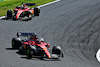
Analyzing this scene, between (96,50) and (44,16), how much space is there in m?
8.08

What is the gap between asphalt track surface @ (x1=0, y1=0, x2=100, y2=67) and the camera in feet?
49.8

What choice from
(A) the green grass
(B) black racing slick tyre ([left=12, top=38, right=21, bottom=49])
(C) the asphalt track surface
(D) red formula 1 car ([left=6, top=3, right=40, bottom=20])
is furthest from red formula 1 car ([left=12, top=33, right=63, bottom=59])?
(A) the green grass

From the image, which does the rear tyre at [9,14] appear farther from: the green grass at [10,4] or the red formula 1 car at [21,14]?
the green grass at [10,4]

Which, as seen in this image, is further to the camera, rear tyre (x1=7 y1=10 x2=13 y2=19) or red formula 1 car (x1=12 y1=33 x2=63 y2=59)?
rear tyre (x1=7 y1=10 x2=13 y2=19)

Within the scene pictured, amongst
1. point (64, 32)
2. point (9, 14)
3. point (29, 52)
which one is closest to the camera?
point (29, 52)

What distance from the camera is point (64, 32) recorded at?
77.1 feet

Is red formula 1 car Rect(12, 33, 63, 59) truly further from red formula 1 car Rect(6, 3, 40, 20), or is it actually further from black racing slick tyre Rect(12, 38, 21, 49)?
red formula 1 car Rect(6, 3, 40, 20)

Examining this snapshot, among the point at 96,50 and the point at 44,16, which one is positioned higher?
the point at 44,16

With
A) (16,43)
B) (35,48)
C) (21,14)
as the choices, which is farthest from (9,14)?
(35,48)

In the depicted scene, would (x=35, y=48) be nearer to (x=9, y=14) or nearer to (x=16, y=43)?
(x=16, y=43)

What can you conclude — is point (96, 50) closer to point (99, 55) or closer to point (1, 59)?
point (99, 55)

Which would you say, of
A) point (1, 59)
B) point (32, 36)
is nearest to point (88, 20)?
point (32, 36)

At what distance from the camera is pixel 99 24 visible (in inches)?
1049

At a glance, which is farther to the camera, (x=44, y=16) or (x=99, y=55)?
(x=44, y=16)
